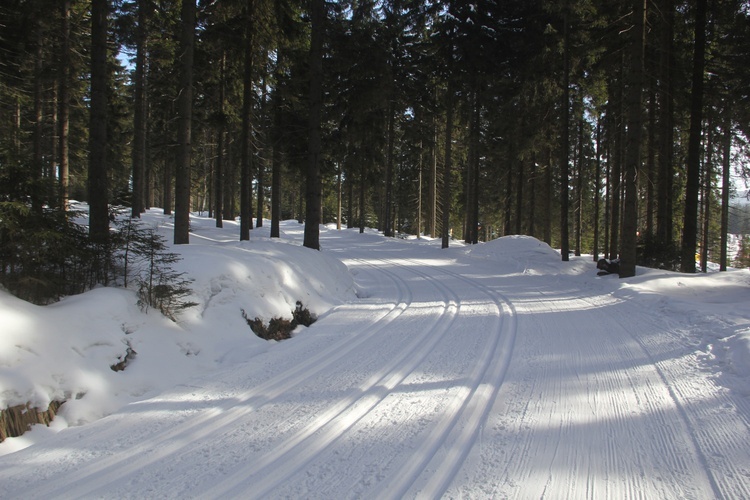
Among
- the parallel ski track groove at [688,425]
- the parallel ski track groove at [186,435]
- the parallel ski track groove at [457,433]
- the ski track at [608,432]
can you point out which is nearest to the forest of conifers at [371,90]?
the parallel ski track groove at [186,435]

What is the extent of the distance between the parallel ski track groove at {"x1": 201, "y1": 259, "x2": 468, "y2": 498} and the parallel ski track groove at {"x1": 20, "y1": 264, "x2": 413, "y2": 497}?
26.7 inches

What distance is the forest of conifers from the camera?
9578 mm

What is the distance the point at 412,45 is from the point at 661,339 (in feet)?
73.7

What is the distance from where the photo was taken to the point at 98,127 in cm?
737

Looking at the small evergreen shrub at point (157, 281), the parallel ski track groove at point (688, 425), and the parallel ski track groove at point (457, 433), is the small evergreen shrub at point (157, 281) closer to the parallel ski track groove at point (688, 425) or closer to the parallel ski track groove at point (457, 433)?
the parallel ski track groove at point (457, 433)

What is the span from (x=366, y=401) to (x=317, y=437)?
73 centimetres

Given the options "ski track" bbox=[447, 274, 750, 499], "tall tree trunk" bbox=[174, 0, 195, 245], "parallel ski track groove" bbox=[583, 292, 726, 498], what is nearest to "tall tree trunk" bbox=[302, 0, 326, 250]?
"tall tree trunk" bbox=[174, 0, 195, 245]

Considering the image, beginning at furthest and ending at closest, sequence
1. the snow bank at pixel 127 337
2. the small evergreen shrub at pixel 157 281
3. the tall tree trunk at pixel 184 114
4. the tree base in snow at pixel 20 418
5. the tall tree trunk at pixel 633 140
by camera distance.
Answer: the tall tree trunk at pixel 633 140 < the tall tree trunk at pixel 184 114 < the small evergreen shrub at pixel 157 281 < the snow bank at pixel 127 337 < the tree base in snow at pixel 20 418

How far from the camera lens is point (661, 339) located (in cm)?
570

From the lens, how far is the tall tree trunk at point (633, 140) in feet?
34.4

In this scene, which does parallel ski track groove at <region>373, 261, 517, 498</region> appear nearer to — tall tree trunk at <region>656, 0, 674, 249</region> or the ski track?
the ski track

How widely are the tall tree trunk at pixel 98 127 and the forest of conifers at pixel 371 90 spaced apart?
0.04 m

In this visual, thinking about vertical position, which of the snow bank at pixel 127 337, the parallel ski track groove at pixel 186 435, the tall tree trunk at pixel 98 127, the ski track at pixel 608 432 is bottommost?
the parallel ski track groove at pixel 186 435

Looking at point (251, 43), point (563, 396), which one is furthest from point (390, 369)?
point (251, 43)
